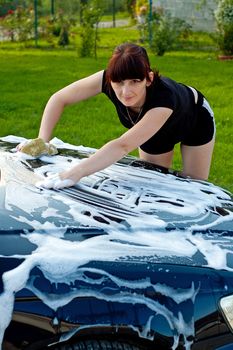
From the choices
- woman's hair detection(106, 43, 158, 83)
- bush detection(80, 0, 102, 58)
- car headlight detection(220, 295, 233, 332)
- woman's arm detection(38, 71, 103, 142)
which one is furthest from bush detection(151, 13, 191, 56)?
car headlight detection(220, 295, 233, 332)

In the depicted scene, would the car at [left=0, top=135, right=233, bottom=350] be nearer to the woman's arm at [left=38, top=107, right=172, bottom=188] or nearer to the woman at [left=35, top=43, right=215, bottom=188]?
the woman's arm at [left=38, top=107, right=172, bottom=188]

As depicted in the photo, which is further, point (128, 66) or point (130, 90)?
point (130, 90)

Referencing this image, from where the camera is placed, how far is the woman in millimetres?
3498

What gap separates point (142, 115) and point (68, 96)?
0.54 m

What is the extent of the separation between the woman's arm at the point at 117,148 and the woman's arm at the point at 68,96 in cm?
58

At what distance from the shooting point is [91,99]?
410 inches

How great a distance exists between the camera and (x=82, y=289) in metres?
2.54

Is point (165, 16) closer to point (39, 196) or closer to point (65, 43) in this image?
point (65, 43)

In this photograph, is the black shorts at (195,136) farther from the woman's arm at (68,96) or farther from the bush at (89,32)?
the bush at (89,32)

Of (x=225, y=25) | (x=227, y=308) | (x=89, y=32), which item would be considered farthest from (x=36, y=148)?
(x=89, y=32)

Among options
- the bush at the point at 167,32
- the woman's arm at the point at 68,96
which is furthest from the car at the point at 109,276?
the bush at the point at 167,32

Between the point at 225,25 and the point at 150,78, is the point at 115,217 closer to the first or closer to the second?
the point at 150,78

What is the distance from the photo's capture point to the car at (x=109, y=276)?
8.25ft

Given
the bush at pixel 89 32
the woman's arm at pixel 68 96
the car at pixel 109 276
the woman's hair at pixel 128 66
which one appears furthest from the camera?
the bush at pixel 89 32
